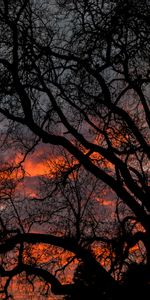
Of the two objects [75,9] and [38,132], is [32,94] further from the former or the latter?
[75,9]

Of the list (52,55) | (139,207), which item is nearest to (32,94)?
(52,55)

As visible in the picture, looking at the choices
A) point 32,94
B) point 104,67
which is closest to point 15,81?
point 32,94

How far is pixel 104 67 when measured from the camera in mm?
12547

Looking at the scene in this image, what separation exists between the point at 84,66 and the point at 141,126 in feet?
10.3

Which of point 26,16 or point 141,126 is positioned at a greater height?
point 26,16

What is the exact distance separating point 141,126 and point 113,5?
4.37 meters

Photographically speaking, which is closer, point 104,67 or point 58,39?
point 104,67

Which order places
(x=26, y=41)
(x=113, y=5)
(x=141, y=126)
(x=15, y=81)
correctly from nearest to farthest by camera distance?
(x=113, y=5), (x=15, y=81), (x=26, y=41), (x=141, y=126)

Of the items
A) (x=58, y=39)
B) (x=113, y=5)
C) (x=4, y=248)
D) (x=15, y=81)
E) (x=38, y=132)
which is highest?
(x=58, y=39)

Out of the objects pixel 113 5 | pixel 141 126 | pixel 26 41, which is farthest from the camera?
pixel 141 126

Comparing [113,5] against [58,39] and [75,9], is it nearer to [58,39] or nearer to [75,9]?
[75,9]

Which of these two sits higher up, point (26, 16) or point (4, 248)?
point (26, 16)

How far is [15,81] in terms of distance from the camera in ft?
40.4

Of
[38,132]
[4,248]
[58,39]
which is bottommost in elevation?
[4,248]
